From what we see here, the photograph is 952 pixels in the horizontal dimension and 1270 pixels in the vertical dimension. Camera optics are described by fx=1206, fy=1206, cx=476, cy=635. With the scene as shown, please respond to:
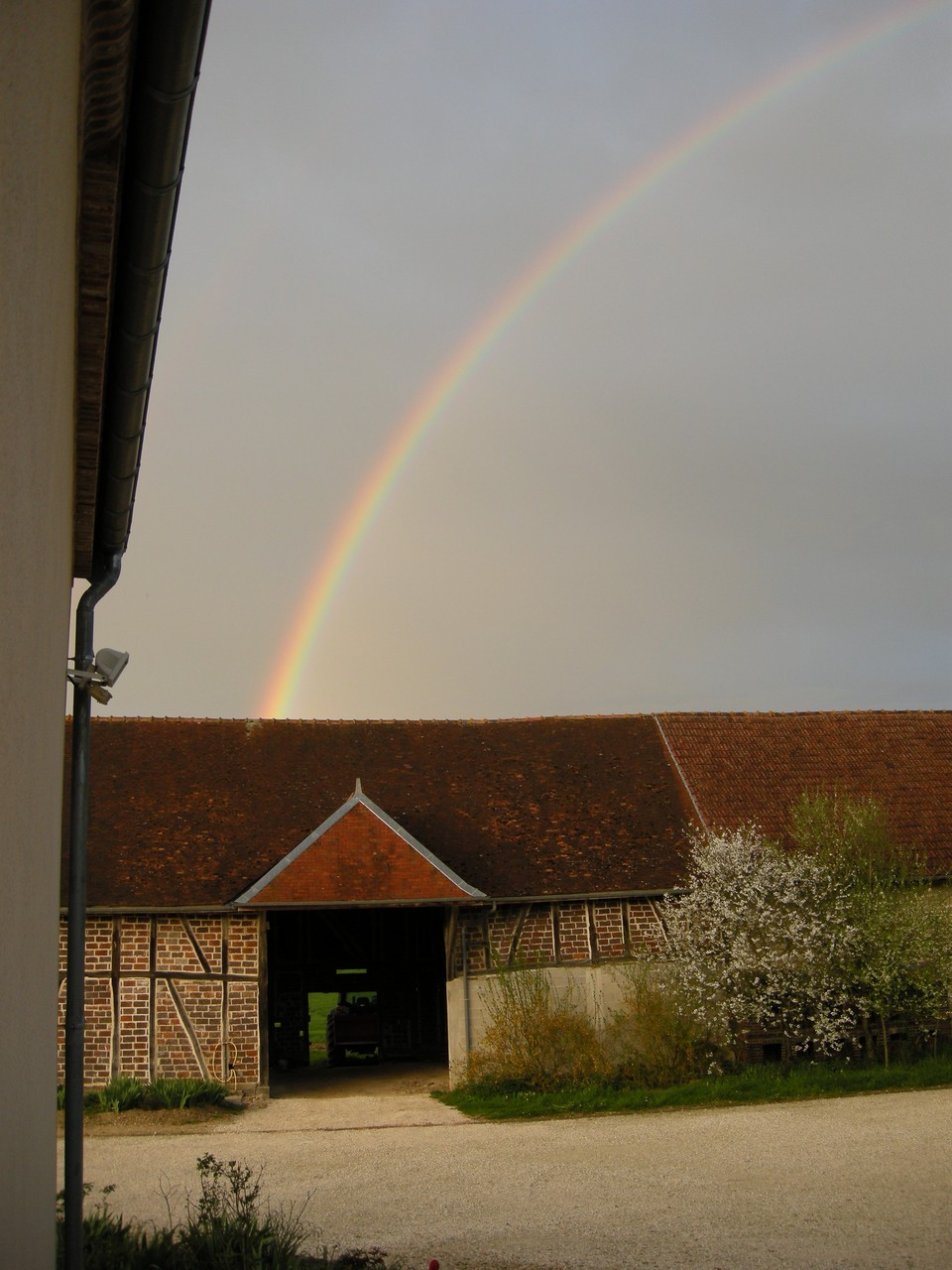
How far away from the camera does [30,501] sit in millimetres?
2480

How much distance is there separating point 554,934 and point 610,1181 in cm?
721

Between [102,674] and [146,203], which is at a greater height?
[146,203]

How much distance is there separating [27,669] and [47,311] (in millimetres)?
791

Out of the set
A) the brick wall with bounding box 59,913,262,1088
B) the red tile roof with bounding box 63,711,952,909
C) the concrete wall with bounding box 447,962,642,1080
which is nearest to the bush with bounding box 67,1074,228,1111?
the brick wall with bounding box 59,913,262,1088

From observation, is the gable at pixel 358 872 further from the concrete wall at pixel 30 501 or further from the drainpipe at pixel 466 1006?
the concrete wall at pixel 30 501

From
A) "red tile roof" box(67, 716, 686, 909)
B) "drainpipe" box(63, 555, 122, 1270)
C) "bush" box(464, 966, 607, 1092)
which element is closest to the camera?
"drainpipe" box(63, 555, 122, 1270)

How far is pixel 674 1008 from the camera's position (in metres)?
16.2

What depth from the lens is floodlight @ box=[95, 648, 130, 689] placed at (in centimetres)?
665

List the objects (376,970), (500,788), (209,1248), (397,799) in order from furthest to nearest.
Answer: (376,970) < (500,788) < (397,799) < (209,1248)

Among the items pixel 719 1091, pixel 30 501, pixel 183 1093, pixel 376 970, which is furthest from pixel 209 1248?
pixel 376 970

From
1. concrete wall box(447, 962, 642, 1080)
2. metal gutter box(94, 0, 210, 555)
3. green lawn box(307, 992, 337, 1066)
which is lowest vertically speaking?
green lawn box(307, 992, 337, 1066)

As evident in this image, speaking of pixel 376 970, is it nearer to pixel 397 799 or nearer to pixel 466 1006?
pixel 397 799

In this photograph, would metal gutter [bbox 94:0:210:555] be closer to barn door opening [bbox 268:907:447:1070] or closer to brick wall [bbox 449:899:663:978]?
brick wall [bbox 449:899:663:978]

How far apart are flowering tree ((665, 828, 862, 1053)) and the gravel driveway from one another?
1.74m
